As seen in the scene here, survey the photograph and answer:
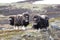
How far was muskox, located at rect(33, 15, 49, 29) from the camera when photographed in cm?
431

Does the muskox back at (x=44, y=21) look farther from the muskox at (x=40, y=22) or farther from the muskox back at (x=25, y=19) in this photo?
the muskox back at (x=25, y=19)

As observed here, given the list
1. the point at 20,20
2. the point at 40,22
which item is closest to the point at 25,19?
the point at 20,20

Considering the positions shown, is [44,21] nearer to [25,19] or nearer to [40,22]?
[40,22]

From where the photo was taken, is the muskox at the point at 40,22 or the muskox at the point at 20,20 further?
the muskox at the point at 20,20

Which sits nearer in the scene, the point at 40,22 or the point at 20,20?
the point at 40,22

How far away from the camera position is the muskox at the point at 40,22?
4309 mm

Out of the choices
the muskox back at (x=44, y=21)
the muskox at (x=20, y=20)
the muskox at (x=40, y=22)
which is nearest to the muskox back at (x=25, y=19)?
the muskox at (x=20, y=20)

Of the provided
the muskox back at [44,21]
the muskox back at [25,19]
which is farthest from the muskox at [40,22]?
the muskox back at [25,19]

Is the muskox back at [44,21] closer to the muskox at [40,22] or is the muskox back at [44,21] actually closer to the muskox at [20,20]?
the muskox at [40,22]

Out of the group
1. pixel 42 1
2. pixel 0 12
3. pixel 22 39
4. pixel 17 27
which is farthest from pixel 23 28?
pixel 42 1

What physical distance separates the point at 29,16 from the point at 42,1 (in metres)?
0.91

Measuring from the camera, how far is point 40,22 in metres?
4.36

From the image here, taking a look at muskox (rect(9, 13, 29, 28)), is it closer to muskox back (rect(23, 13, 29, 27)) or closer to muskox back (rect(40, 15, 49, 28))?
muskox back (rect(23, 13, 29, 27))

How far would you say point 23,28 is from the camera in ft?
14.0
